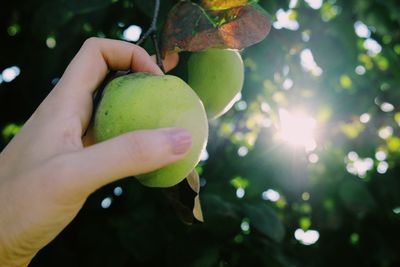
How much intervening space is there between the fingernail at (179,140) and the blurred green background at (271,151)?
583 mm

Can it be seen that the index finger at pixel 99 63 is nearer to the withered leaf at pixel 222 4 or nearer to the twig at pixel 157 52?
the twig at pixel 157 52

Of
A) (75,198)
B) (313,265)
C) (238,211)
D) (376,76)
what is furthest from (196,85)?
(376,76)

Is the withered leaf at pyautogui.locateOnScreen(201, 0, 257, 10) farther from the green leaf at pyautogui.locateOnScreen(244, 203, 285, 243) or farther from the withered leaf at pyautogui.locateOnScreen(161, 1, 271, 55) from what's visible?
the green leaf at pyautogui.locateOnScreen(244, 203, 285, 243)

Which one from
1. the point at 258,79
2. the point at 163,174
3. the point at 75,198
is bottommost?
the point at 258,79

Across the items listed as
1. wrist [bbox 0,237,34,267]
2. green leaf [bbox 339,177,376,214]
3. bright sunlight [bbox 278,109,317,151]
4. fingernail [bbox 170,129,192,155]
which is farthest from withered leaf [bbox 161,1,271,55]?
green leaf [bbox 339,177,376,214]

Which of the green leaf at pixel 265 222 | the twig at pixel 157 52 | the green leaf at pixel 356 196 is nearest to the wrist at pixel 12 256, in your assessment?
the twig at pixel 157 52

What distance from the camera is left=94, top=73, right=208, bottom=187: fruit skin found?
1064 millimetres

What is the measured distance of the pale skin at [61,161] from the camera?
953 millimetres

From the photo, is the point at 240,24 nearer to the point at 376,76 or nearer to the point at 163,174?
the point at 163,174

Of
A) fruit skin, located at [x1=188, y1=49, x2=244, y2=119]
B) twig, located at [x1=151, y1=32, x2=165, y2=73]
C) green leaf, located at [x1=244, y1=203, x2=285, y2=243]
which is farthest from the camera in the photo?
green leaf, located at [x1=244, y1=203, x2=285, y2=243]

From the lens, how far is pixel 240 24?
1237 mm

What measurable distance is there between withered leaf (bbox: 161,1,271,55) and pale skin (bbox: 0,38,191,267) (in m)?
0.22

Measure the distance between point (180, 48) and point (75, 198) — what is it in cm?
46

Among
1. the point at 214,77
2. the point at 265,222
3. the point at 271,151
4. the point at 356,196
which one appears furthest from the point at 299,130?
the point at 214,77
